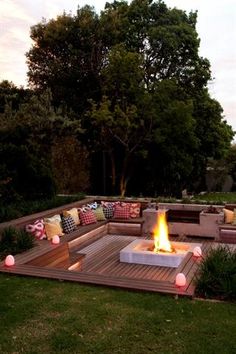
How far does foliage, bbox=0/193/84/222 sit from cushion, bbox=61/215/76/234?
40.2 inches

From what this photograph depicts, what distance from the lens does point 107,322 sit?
16.6ft

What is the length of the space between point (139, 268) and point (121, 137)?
38.0 feet

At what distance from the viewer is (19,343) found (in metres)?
4.54

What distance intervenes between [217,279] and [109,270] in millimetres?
2882

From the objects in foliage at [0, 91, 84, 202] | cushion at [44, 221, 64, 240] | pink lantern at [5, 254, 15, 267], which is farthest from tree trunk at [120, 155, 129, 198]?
pink lantern at [5, 254, 15, 267]

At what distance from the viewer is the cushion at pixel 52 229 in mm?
9336

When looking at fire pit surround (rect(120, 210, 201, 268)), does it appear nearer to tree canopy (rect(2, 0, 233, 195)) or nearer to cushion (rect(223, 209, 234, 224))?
cushion (rect(223, 209, 234, 224))

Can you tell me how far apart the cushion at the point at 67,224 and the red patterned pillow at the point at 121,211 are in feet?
6.17

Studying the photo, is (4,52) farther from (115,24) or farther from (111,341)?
(111,341)

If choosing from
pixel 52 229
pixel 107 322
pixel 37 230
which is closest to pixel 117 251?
pixel 52 229

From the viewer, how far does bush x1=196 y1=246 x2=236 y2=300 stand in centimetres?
580

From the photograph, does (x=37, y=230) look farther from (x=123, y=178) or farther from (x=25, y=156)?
(x=123, y=178)

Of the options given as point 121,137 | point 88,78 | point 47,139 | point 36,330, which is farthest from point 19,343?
point 88,78

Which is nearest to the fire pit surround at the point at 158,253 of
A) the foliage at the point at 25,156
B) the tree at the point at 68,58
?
the foliage at the point at 25,156
